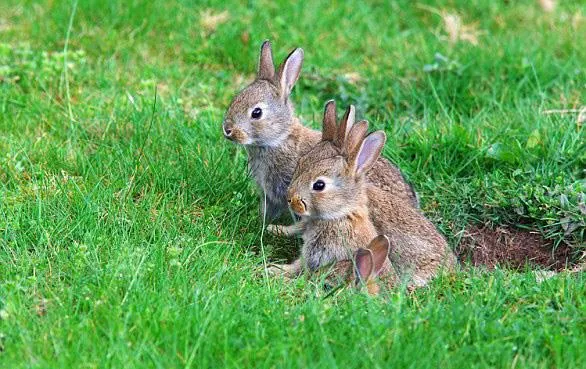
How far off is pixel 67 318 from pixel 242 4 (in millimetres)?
4757

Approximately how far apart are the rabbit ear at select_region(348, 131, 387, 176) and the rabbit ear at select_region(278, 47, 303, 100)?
909 millimetres

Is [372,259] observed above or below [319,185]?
below

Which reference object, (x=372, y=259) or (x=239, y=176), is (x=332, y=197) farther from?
(x=239, y=176)

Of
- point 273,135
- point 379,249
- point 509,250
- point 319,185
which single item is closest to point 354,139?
point 319,185

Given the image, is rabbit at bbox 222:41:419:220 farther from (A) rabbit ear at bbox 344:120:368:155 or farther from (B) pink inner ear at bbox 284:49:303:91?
(A) rabbit ear at bbox 344:120:368:155

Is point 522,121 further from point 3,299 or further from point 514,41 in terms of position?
point 3,299

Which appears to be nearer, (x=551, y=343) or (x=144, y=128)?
(x=551, y=343)

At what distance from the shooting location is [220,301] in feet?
14.9

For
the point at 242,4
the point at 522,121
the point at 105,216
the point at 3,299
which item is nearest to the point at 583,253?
the point at 522,121

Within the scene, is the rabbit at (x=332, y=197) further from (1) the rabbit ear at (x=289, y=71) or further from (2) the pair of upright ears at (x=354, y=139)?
(1) the rabbit ear at (x=289, y=71)

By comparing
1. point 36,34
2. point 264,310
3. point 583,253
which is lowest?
point 583,253

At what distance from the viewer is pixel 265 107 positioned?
234 inches

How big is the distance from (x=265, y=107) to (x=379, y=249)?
4.35ft

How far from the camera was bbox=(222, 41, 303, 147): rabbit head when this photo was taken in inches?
231
